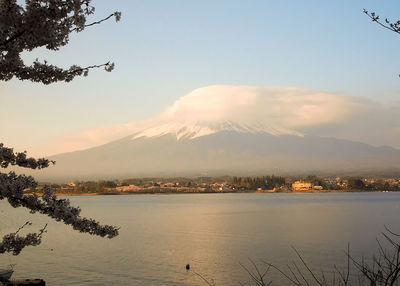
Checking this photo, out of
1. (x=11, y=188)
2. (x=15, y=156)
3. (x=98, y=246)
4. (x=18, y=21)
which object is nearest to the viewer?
(x=18, y=21)

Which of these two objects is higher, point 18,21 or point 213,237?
point 18,21

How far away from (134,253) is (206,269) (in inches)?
208

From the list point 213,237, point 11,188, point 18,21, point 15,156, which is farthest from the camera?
point 213,237

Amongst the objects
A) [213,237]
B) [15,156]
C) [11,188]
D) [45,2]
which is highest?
[45,2]

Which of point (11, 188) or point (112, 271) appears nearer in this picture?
point (11, 188)

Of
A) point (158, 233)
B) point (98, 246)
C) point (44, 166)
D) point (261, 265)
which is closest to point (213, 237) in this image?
point (158, 233)

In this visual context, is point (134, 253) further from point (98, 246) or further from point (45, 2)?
point (45, 2)

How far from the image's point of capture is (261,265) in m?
19.1

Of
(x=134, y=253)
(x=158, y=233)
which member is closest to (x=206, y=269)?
(x=134, y=253)

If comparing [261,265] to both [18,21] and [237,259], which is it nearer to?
[237,259]

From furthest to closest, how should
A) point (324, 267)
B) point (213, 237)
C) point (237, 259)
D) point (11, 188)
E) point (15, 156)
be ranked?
1. point (213, 237)
2. point (237, 259)
3. point (324, 267)
4. point (15, 156)
5. point (11, 188)

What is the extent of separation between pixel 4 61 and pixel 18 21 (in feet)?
1.42

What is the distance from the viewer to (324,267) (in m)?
17.9

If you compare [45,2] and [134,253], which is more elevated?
[45,2]
